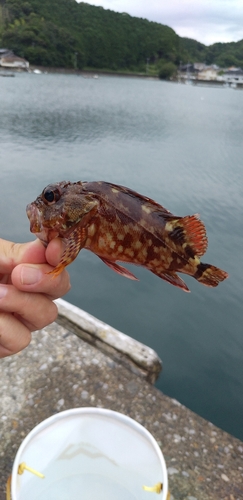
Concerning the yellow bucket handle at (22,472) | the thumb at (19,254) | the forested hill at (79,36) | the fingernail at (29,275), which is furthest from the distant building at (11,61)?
the yellow bucket handle at (22,472)

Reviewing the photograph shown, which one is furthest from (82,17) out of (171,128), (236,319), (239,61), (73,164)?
(236,319)

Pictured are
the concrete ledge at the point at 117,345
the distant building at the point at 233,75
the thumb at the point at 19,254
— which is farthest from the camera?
the distant building at the point at 233,75

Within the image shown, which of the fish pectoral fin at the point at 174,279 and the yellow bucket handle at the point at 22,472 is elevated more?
the fish pectoral fin at the point at 174,279

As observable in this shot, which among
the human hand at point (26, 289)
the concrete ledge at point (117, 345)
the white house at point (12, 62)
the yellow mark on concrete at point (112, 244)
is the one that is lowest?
the concrete ledge at point (117, 345)

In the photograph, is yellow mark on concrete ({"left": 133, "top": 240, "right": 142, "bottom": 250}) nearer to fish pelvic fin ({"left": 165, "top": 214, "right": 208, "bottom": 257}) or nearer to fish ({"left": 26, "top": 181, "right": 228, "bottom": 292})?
fish ({"left": 26, "top": 181, "right": 228, "bottom": 292})

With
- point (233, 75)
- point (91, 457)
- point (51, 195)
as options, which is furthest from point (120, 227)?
point (233, 75)

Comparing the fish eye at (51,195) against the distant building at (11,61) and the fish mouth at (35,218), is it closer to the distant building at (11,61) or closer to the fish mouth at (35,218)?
the fish mouth at (35,218)
